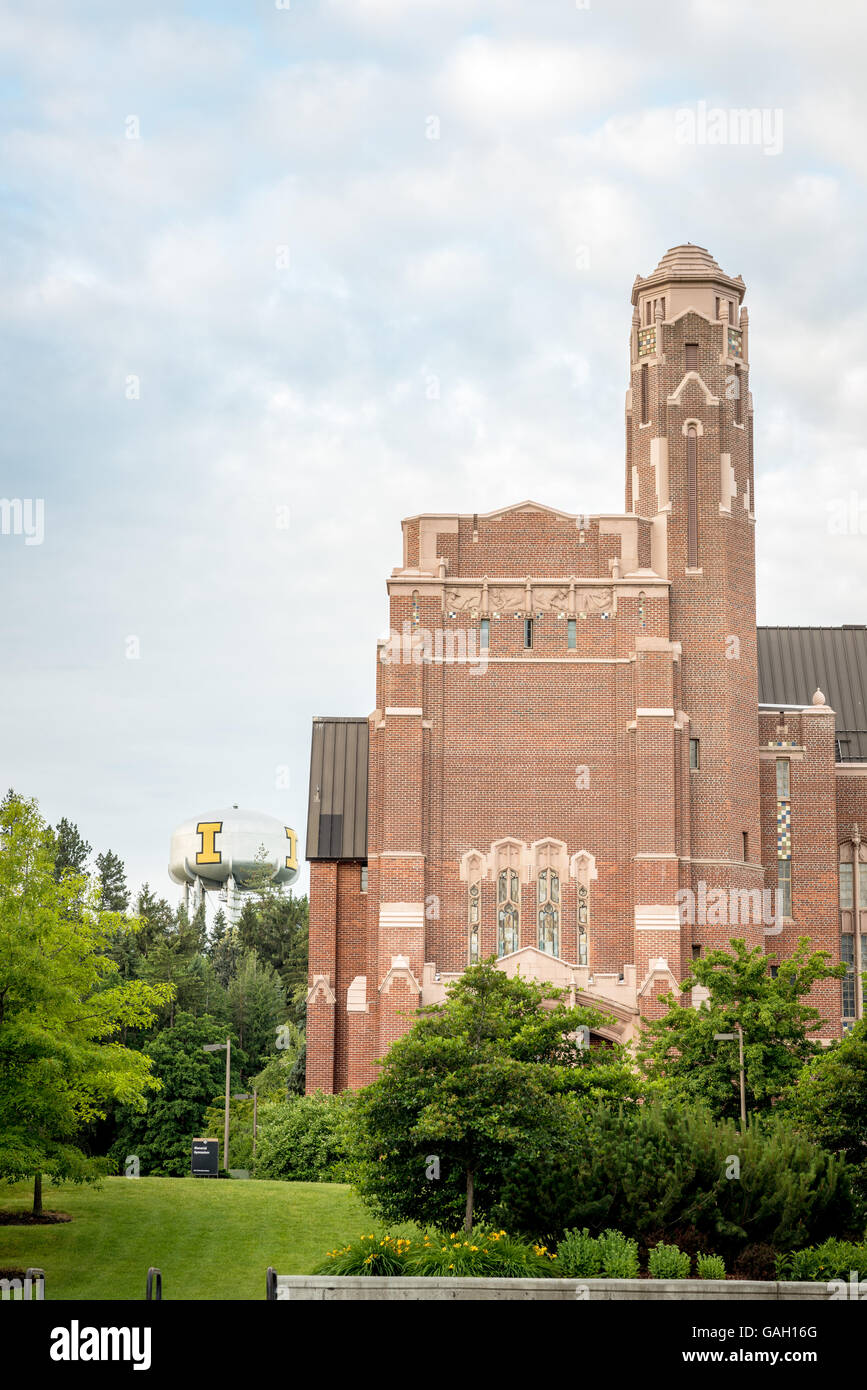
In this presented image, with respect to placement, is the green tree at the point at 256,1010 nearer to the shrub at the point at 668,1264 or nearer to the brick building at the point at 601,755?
the brick building at the point at 601,755

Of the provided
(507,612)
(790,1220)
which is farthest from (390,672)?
(790,1220)

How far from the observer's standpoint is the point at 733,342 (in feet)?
186

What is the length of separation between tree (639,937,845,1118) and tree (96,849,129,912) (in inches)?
3254

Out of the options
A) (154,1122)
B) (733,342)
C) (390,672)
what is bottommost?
(154,1122)

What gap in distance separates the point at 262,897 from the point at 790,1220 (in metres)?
88.9

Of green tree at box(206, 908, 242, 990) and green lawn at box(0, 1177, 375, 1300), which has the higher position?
green tree at box(206, 908, 242, 990)

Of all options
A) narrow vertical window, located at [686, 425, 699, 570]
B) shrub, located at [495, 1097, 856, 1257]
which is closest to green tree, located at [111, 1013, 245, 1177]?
narrow vertical window, located at [686, 425, 699, 570]

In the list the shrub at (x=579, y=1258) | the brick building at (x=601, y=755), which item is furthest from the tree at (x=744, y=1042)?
the brick building at (x=601, y=755)

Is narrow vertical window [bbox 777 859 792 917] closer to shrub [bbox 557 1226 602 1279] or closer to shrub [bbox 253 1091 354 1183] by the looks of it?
shrub [bbox 253 1091 354 1183]

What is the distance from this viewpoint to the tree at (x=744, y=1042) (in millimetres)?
35469

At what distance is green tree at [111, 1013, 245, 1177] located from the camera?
64.3 metres

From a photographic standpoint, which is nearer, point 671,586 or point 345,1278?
point 345,1278

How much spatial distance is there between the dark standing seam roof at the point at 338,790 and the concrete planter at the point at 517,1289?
Answer: 110ft
